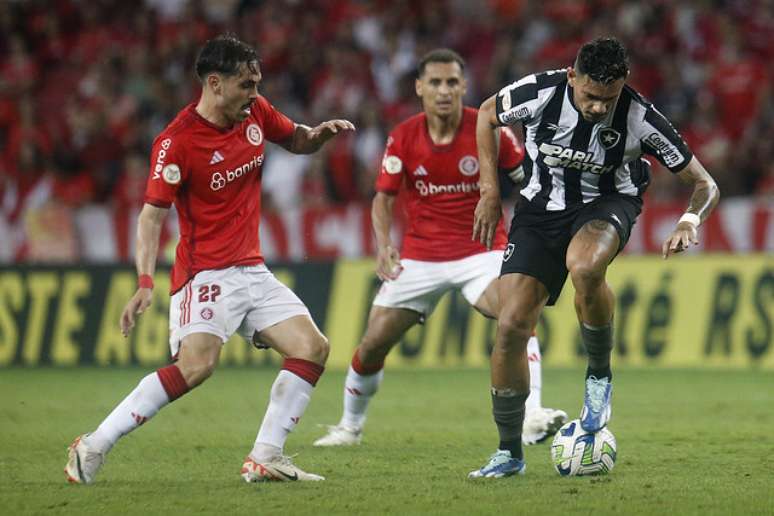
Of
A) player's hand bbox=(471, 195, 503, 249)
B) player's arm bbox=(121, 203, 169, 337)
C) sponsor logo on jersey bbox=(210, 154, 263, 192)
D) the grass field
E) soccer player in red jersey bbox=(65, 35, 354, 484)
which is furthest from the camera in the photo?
player's hand bbox=(471, 195, 503, 249)

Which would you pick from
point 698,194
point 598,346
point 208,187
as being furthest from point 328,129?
point 698,194

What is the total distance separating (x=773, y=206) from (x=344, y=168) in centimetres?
500

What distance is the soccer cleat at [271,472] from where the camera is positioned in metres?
6.85

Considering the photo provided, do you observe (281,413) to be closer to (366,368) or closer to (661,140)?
(366,368)

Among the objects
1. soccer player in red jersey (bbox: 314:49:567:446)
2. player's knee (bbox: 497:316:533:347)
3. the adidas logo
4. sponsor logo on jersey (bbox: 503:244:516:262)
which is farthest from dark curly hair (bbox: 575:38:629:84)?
soccer player in red jersey (bbox: 314:49:567:446)

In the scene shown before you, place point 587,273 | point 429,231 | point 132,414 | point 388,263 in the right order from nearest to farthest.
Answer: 1. point 587,273
2. point 132,414
3. point 388,263
4. point 429,231

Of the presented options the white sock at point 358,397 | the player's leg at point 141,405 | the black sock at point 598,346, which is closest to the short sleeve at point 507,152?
the white sock at point 358,397

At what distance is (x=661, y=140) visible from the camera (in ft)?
22.7

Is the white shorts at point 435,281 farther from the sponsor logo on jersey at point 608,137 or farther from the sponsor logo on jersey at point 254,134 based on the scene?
the sponsor logo on jersey at point 608,137

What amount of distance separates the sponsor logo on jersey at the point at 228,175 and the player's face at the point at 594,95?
5.70 feet

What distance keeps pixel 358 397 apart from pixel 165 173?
2530 mm

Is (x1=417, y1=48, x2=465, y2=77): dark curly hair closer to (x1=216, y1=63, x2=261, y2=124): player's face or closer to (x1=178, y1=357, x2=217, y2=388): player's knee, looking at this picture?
(x1=216, y1=63, x2=261, y2=124): player's face

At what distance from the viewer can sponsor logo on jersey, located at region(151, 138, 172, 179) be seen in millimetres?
6902

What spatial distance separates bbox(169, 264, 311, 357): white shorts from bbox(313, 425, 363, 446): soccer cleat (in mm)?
1641
